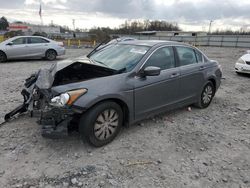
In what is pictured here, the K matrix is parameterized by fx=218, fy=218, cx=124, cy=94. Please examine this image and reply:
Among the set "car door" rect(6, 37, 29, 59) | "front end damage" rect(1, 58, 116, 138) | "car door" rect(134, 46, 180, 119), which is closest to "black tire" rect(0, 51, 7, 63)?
"car door" rect(6, 37, 29, 59)

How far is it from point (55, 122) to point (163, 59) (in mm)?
2183

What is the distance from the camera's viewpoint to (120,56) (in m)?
3.89

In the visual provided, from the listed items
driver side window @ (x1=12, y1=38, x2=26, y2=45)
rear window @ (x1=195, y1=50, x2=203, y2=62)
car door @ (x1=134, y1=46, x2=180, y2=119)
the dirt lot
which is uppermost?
driver side window @ (x1=12, y1=38, x2=26, y2=45)

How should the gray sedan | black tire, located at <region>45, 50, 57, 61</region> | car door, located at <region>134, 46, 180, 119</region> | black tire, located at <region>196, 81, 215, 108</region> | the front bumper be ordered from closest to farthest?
1. car door, located at <region>134, 46, 180, 119</region>
2. black tire, located at <region>196, 81, 215, 108</region>
3. the front bumper
4. the gray sedan
5. black tire, located at <region>45, 50, 57, 61</region>

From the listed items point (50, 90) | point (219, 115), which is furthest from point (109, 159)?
point (219, 115)

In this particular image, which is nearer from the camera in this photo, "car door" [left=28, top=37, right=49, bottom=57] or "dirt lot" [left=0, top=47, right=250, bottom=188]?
"dirt lot" [left=0, top=47, right=250, bottom=188]

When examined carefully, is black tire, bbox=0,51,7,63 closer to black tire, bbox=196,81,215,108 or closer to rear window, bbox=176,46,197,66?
rear window, bbox=176,46,197,66

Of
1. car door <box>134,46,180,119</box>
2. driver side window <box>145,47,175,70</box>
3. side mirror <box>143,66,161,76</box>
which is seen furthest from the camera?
driver side window <box>145,47,175,70</box>

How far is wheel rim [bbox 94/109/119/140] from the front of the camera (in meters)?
3.11

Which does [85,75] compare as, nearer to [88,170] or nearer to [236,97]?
[88,170]

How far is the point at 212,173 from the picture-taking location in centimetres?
279

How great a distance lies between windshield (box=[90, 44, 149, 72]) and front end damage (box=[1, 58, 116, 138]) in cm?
26

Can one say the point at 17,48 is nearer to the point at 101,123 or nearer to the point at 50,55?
the point at 50,55

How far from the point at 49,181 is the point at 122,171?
882 millimetres
